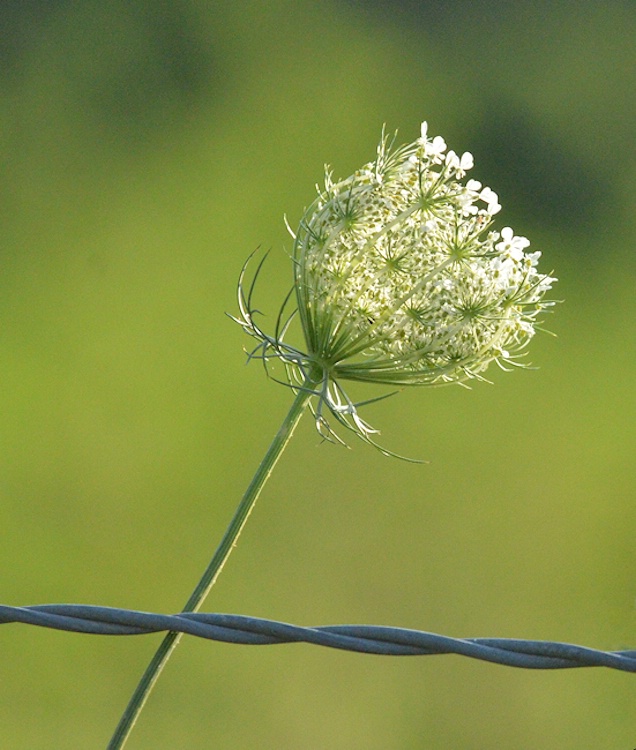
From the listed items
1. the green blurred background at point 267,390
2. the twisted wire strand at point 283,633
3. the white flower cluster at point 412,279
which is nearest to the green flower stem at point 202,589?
the twisted wire strand at point 283,633

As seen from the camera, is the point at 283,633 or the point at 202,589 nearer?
the point at 283,633

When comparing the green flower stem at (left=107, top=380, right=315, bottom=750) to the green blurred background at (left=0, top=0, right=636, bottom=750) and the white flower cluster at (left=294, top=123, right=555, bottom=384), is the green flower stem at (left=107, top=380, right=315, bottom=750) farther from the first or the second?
the green blurred background at (left=0, top=0, right=636, bottom=750)

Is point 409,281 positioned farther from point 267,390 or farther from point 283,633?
point 267,390

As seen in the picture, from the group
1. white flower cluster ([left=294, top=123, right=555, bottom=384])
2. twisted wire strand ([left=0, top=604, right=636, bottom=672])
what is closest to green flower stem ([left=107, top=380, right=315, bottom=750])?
twisted wire strand ([left=0, top=604, right=636, bottom=672])

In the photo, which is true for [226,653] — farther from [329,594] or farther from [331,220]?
[331,220]

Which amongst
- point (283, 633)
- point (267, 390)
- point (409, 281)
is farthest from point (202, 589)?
point (267, 390)

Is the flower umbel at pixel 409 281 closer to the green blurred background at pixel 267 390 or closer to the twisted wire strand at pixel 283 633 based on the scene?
the twisted wire strand at pixel 283 633
